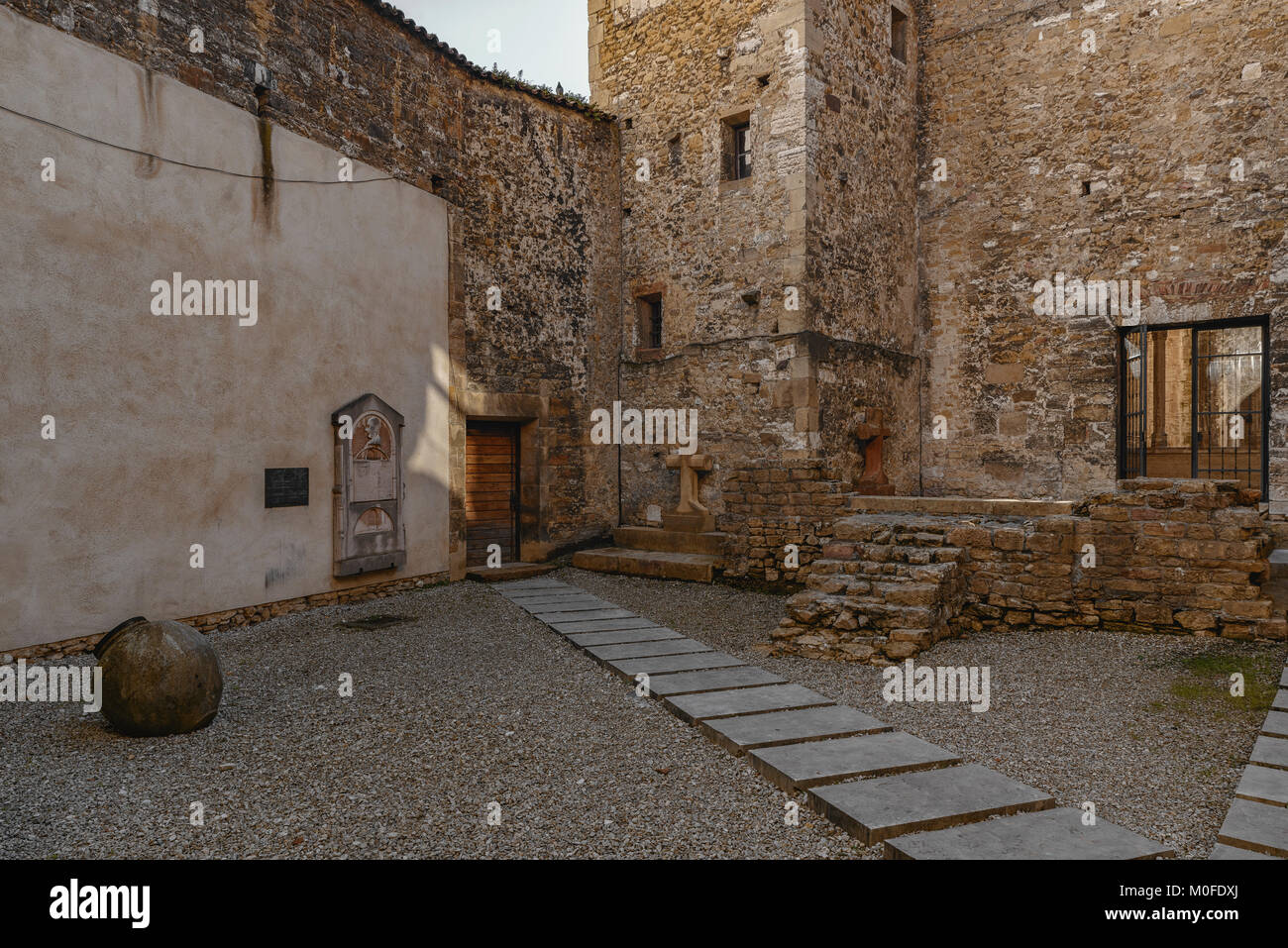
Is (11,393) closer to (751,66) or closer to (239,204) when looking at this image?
(239,204)

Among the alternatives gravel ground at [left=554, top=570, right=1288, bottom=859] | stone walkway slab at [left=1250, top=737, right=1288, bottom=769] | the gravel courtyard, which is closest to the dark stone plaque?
the gravel courtyard

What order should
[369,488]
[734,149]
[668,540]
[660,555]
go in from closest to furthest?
[369,488], [660,555], [734,149], [668,540]

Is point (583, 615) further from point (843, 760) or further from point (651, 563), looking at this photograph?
point (843, 760)

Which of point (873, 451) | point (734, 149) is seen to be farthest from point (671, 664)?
point (734, 149)

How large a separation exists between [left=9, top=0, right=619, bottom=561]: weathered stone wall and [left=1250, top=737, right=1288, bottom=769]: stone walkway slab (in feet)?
24.7

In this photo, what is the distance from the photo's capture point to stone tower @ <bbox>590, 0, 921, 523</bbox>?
9.30 metres

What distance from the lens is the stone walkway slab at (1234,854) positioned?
8.83ft

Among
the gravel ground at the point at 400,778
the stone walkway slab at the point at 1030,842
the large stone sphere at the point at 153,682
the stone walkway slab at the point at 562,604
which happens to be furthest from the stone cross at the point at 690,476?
the stone walkway slab at the point at 1030,842

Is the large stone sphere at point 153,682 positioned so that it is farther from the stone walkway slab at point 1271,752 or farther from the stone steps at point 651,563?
the stone steps at point 651,563

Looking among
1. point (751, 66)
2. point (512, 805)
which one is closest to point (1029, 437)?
point (751, 66)

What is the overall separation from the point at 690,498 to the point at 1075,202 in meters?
5.87

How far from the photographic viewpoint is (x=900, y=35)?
423 inches

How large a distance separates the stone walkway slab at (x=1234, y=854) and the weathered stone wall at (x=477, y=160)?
7745mm

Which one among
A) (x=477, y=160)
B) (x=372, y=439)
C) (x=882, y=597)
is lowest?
(x=882, y=597)
